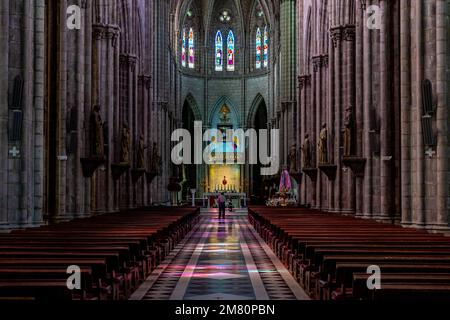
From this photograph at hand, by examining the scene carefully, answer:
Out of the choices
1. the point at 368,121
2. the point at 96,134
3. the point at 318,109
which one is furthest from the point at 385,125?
the point at 318,109

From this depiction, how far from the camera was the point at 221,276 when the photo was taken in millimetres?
16016

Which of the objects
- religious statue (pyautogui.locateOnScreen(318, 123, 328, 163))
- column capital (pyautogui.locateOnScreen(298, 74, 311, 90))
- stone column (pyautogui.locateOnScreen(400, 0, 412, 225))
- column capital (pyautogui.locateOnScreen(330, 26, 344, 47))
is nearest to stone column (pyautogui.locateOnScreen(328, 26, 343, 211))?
column capital (pyautogui.locateOnScreen(330, 26, 344, 47))

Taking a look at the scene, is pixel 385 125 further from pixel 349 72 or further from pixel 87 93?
pixel 87 93

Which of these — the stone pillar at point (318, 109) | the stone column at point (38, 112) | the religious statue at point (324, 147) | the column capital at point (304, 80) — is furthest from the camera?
the column capital at point (304, 80)

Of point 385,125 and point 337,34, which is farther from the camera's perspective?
point 337,34

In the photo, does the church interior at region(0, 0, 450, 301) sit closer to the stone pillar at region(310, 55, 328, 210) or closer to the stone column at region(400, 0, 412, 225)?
the stone column at region(400, 0, 412, 225)

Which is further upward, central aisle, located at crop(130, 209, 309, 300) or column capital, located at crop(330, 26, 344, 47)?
column capital, located at crop(330, 26, 344, 47)

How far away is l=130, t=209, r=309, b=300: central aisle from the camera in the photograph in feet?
43.5

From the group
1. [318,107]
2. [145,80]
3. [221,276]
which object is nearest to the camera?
[221,276]

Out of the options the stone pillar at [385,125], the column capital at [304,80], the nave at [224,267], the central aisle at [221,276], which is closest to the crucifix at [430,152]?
the nave at [224,267]

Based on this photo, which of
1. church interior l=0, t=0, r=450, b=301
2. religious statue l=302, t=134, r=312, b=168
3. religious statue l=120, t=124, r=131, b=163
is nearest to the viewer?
church interior l=0, t=0, r=450, b=301

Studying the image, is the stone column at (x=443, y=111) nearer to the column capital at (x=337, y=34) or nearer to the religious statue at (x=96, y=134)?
the religious statue at (x=96, y=134)

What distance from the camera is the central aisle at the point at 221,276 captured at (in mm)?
13266
